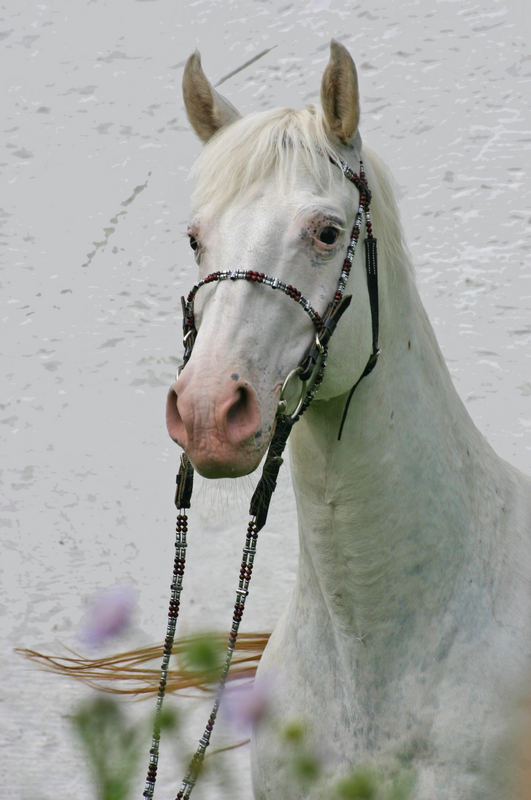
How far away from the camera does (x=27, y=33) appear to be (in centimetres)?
640

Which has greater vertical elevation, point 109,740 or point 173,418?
point 173,418

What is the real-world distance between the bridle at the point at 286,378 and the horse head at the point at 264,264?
0.04 ft

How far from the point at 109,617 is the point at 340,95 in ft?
3.25

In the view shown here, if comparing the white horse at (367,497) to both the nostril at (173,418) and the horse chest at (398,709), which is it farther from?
the nostril at (173,418)

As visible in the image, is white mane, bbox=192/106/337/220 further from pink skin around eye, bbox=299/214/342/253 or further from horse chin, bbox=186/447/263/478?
horse chin, bbox=186/447/263/478

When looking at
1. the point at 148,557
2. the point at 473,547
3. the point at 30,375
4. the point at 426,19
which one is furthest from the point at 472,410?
the point at 473,547

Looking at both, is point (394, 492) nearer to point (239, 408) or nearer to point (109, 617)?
point (239, 408)

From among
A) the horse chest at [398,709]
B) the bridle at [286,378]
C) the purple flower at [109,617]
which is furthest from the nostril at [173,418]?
the horse chest at [398,709]

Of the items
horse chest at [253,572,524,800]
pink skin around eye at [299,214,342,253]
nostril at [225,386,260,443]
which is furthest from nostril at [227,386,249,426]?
horse chest at [253,572,524,800]

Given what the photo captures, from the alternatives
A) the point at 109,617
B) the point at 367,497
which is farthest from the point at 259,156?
the point at 109,617

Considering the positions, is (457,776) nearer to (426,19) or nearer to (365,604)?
(365,604)

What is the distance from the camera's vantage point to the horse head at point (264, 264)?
1654 millimetres

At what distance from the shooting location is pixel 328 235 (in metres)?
1.84

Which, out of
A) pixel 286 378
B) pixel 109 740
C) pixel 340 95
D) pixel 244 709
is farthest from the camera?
pixel 340 95
